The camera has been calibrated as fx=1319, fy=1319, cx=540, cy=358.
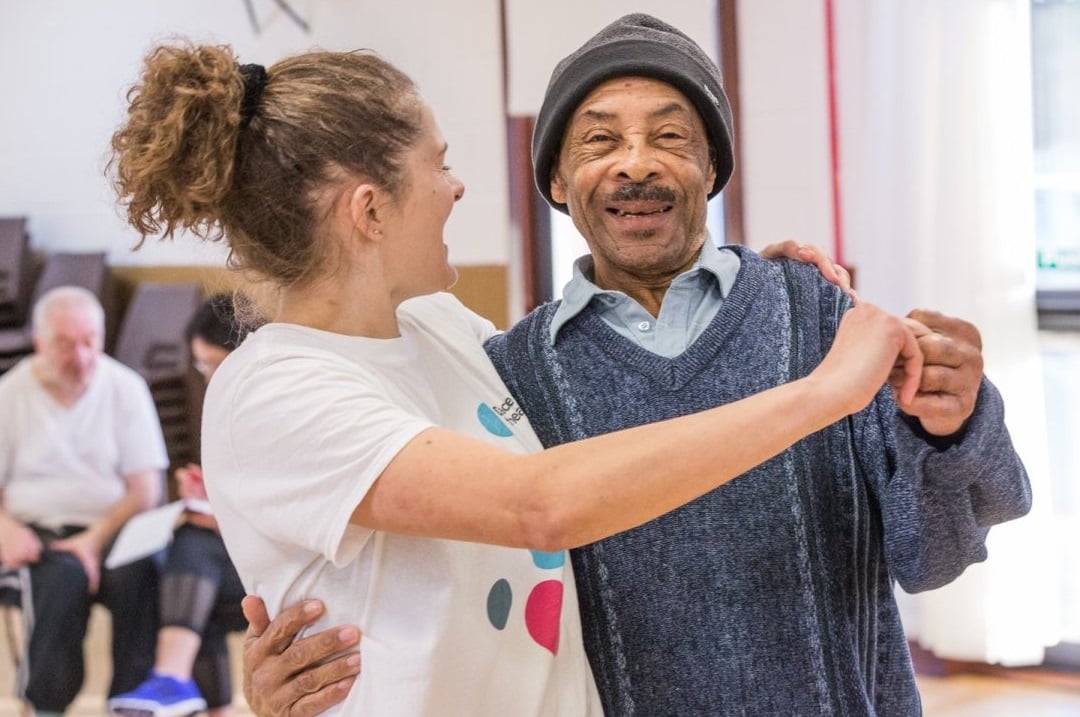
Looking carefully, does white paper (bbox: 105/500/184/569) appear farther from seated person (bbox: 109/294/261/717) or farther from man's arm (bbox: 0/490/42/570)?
man's arm (bbox: 0/490/42/570)

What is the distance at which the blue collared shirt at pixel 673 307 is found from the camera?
1.59m

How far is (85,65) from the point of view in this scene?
508 centimetres

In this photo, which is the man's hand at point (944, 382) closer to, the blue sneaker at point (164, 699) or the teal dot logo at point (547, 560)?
the teal dot logo at point (547, 560)

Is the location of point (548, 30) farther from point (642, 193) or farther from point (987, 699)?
point (642, 193)

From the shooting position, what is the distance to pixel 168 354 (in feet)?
15.8

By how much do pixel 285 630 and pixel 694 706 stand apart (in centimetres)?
46

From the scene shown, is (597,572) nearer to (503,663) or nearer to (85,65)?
(503,663)

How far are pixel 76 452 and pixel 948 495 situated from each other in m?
3.58

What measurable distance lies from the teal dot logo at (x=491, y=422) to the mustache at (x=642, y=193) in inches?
12.0

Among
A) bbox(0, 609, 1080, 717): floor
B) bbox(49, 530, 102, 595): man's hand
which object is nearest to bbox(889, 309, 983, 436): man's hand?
bbox(0, 609, 1080, 717): floor

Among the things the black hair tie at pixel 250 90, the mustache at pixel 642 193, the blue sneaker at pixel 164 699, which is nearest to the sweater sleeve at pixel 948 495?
the mustache at pixel 642 193

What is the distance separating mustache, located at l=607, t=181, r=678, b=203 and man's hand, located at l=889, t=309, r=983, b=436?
1.13ft

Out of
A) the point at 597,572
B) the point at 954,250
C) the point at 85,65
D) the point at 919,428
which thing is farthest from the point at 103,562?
the point at 919,428

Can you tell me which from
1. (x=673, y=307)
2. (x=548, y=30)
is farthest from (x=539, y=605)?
(x=548, y=30)
